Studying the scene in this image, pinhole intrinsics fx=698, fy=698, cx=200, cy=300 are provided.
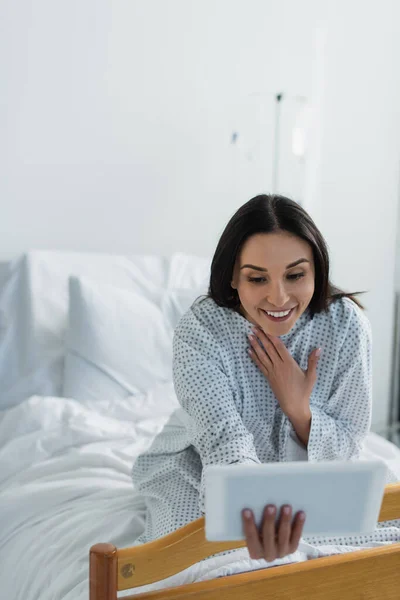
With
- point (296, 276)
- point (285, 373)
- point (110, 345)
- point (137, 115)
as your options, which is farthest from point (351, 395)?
point (137, 115)

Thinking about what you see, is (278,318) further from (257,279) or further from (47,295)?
(47,295)

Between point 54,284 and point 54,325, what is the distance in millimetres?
154

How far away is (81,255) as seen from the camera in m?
2.42

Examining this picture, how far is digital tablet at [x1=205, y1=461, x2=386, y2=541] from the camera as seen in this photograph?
2.51ft

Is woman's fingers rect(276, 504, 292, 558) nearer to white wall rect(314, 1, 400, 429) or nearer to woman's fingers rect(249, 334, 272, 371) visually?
woman's fingers rect(249, 334, 272, 371)

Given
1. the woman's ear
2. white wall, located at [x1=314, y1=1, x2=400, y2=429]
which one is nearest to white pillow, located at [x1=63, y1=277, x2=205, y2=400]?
the woman's ear

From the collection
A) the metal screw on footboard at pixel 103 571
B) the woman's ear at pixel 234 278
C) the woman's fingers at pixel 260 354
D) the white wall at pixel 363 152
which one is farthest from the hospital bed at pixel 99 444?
the white wall at pixel 363 152

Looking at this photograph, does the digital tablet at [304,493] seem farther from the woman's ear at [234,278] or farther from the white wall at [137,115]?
the white wall at [137,115]

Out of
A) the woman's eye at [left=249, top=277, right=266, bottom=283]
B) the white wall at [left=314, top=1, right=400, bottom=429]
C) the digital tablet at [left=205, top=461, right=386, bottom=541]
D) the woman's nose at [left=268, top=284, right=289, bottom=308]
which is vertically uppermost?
the white wall at [left=314, top=1, right=400, bottom=429]

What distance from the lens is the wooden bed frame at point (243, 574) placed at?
2.92 feet

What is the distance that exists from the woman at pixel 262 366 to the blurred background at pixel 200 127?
1319 millimetres

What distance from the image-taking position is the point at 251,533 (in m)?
0.81

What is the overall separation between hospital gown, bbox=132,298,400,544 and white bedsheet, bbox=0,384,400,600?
12 cm

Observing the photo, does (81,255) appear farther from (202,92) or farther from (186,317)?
(186,317)
